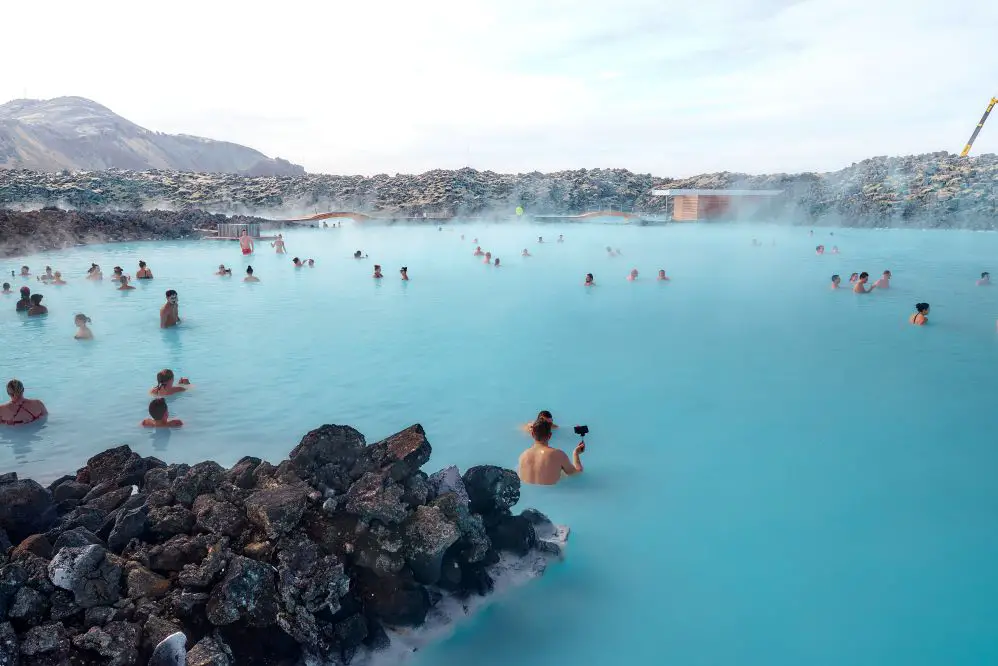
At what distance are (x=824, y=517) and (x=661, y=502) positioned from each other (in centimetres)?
135

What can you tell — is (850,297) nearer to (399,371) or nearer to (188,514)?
(399,371)

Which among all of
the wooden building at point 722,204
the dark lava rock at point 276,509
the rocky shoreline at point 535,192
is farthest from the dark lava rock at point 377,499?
the rocky shoreline at point 535,192

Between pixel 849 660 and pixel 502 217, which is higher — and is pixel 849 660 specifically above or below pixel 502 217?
below

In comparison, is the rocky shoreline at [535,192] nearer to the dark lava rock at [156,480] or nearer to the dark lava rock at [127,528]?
the dark lava rock at [156,480]

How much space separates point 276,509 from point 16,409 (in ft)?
17.6

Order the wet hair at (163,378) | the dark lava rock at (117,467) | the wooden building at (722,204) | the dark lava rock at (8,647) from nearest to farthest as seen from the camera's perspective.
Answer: the dark lava rock at (8,647) → the dark lava rock at (117,467) → the wet hair at (163,378) → the wooden building at (722,204)

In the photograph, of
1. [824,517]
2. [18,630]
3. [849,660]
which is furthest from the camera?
[824,517]

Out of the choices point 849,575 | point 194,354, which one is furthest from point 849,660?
point 194,354

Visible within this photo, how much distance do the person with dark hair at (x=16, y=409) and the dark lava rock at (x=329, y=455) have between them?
486 centimetres

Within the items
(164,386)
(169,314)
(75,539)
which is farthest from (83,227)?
(75,539)

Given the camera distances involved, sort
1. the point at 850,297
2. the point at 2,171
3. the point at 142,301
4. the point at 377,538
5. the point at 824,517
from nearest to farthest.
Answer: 1. the point at 377,538
2. the point at 824,517
3. the point at 142,301
4. the point at 850,297
5. the point at 2,171

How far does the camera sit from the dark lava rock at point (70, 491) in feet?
14.7

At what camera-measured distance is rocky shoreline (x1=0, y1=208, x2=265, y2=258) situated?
20.3 m

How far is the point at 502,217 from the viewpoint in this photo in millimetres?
42312
